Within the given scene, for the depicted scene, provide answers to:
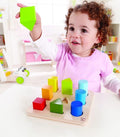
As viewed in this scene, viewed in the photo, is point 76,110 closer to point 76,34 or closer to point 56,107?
point 56,107

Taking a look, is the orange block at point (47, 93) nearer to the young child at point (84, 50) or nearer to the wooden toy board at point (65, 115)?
the wooden toy board at point (65, 115)

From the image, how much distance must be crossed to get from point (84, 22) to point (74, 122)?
1.50 ft

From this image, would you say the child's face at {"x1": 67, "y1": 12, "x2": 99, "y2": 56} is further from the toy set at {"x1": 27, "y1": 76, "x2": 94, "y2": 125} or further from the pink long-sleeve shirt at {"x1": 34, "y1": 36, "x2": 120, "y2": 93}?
the toy set at {"x1": 27, "y1": 76, "x2": 94, "y2": 125}

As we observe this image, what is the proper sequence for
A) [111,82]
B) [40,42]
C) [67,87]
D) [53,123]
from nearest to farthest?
[53,123] → [67,87] → [40,42] → [111,82]

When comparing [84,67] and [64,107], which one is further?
[84,67]

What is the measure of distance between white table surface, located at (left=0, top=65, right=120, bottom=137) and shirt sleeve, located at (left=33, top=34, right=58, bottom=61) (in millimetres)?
237

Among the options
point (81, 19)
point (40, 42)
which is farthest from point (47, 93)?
point (81, 19)

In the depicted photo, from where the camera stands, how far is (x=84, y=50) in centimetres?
76

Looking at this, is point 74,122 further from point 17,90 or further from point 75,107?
point 17,90

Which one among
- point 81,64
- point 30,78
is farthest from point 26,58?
point 81,64

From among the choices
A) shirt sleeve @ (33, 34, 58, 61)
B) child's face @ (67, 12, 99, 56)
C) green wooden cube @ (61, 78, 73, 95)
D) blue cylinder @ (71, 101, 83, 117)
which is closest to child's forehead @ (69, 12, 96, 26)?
child's face @ (67, 12, 99, 56)

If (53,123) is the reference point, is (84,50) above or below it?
above

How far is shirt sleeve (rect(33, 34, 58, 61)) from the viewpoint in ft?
2.15

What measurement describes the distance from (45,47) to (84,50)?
0.68 ft
